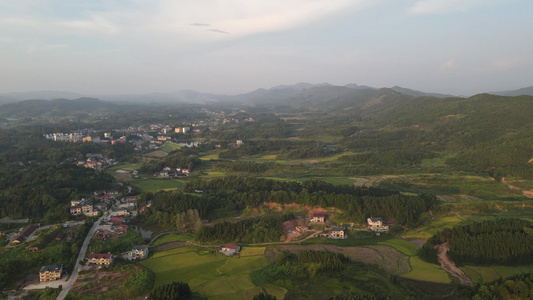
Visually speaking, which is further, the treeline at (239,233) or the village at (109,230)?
the treeline at (239,233)

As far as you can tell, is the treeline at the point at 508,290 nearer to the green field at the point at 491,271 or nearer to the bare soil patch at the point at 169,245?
the green field at the point at 491,271

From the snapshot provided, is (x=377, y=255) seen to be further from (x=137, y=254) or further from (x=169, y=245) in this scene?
(x=137, y=254)

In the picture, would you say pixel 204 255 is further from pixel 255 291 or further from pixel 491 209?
pixel 491 209

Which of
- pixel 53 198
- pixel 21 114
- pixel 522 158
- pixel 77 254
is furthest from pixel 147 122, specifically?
pixel 522 158

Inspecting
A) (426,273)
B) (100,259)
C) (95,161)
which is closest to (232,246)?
(100,259)

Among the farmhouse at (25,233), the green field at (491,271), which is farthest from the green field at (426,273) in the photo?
the farmhouse at (25,233)

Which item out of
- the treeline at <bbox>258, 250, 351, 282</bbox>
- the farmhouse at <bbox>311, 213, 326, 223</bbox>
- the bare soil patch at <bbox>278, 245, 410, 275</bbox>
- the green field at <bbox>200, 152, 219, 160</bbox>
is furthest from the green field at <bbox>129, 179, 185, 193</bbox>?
the treeline at <bbox>258, 250, 351, 282</bbox>

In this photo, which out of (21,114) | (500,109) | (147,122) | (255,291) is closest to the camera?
(255,291)
